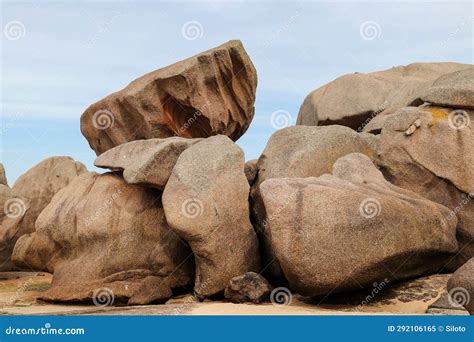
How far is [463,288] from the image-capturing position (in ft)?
30.5

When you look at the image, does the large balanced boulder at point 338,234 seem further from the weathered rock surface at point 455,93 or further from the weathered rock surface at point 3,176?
the weathered rock surface at point 3,176

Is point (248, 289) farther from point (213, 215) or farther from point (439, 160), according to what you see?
point (439, 160)

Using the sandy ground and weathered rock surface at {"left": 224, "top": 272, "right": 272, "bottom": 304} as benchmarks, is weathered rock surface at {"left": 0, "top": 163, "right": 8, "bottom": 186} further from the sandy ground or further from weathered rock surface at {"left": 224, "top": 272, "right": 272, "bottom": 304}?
weathered rock surface at {"left": 224, "top": 272, "right": 272, "bottom": 304}

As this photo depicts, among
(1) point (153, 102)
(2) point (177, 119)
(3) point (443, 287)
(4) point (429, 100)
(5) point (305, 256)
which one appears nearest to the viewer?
(5) point (305, 256)

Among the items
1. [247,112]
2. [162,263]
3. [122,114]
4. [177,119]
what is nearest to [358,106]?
[247,112]

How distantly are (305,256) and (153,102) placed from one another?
810cm

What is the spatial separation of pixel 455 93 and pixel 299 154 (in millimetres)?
3623

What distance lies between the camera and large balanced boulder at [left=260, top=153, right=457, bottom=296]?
9.86m

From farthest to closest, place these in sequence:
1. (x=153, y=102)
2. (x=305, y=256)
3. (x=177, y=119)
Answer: (x=177, y=119), (x=153, y=102), (x=305, y=256)

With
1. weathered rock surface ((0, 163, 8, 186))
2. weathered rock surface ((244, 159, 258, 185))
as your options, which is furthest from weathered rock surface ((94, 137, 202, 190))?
weathered rock surface ((0, 163, 8, 186))

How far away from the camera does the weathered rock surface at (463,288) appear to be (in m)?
9.14

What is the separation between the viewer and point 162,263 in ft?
41.6

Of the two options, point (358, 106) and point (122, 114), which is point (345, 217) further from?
point (358, 106)

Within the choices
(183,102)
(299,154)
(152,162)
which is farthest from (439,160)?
(183,102)
